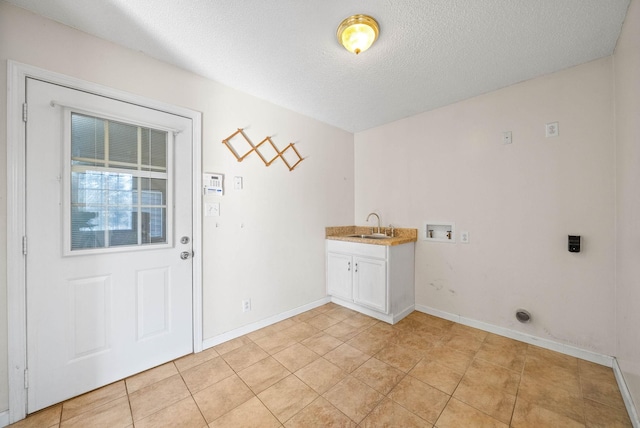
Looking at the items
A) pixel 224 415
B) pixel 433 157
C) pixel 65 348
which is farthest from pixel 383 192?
pixel 65 348

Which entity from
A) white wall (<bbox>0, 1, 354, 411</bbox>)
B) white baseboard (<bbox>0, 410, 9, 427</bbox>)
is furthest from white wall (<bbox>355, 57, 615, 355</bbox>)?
white baseboard (<bbox>0, 410, 9, 427</bbox>)

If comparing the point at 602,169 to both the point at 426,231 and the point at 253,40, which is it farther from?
the point at 253,40

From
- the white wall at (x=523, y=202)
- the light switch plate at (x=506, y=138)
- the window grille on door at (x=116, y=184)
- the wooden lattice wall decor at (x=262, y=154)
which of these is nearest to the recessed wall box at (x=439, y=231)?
the white wall at (x=523, y=202)

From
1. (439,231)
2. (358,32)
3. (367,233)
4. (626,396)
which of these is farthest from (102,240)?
(626,396)

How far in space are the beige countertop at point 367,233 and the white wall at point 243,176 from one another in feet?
0.42

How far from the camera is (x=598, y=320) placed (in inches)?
79.0

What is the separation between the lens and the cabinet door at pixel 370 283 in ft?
9.09

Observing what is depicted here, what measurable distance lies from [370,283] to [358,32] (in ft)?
7.97

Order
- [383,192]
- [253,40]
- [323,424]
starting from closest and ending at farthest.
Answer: [323,424]
[253,40]
[383,192]

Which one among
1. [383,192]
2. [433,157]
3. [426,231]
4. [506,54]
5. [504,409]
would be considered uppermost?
[506,54]

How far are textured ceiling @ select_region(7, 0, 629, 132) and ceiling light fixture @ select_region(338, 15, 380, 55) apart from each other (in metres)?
0.05

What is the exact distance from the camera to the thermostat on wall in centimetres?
226

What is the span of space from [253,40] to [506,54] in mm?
1988

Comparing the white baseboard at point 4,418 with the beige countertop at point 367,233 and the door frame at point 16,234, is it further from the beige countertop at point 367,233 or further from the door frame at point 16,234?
the beige countertop at point 367,233
